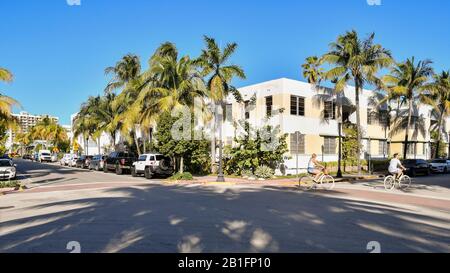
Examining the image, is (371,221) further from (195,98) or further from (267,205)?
(195,98)

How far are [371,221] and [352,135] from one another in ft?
78.6

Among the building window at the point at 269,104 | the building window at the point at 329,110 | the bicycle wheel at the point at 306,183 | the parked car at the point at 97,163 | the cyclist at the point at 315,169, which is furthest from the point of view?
the parked car at the point at 97,163

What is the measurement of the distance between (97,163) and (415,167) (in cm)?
3105

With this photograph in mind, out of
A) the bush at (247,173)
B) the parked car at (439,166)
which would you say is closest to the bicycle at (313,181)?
the bush at (247,173)

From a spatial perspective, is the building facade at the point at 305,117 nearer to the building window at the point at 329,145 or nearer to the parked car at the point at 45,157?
the building window at the point at 329,145

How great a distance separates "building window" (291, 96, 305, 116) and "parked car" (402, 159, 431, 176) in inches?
404

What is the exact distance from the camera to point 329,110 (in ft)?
Answer: 103

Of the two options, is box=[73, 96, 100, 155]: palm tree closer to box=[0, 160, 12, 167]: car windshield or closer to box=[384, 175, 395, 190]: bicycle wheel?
box=[0, 160, 12, 167]: car windshield

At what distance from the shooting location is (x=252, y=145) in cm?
2533

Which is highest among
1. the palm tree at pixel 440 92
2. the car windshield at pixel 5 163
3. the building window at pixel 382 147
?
the palm tree at pixel 440 92

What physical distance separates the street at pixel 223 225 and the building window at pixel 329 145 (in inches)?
689

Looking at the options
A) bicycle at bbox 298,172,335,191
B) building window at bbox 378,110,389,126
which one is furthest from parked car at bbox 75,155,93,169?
building window at bbox 378,110,389,126

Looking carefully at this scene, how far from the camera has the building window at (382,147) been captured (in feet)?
120

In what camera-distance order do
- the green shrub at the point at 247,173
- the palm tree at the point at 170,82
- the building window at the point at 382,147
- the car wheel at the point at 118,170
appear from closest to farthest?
the green shrub at the point at 247,173 < the palm tree at the point at 170,82 < the car wheel at the point at 118,170 < the building window at the point at 382,147
